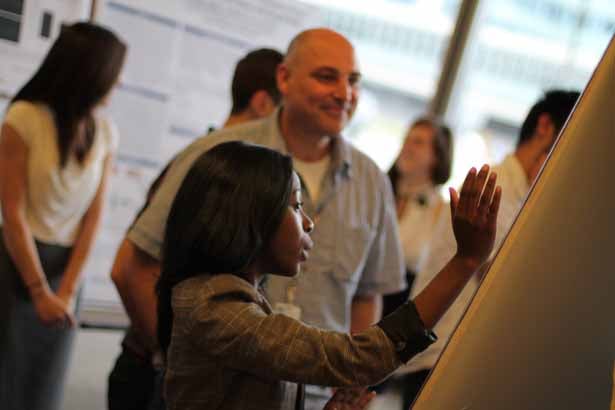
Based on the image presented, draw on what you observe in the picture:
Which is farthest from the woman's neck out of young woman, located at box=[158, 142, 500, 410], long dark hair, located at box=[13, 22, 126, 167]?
young woman, located at box=[158, 142, 500, 410]

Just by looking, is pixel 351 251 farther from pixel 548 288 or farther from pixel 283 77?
pixel 548 288

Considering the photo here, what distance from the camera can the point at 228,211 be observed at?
1.17 meters

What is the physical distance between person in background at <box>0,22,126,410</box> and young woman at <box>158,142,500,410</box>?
1.24m

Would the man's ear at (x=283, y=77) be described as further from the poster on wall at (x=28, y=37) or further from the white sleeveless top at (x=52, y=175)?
the poster on wall at (x=28, y=37)

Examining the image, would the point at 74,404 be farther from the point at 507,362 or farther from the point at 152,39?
the point at 507,362

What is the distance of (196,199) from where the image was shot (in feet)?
3.94

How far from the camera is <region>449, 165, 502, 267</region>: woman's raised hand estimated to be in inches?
39.0

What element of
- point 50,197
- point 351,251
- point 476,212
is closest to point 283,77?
point 351,251

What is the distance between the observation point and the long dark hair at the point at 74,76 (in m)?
2.38

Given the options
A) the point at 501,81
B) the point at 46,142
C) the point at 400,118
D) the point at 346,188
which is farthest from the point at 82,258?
the point at 501,81

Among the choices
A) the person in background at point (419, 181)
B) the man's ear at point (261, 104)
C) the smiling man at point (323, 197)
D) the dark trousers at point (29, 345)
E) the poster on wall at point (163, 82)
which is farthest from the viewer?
the poster on wall at point (163, 82)

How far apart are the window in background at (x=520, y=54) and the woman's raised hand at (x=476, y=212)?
3765 millimetres

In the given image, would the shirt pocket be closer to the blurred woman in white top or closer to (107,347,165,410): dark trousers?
(107,347,165,410): dark trousers

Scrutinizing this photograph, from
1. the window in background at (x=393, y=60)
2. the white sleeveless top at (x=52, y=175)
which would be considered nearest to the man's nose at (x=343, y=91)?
the white sleeveless top at (x=52, y=175)
